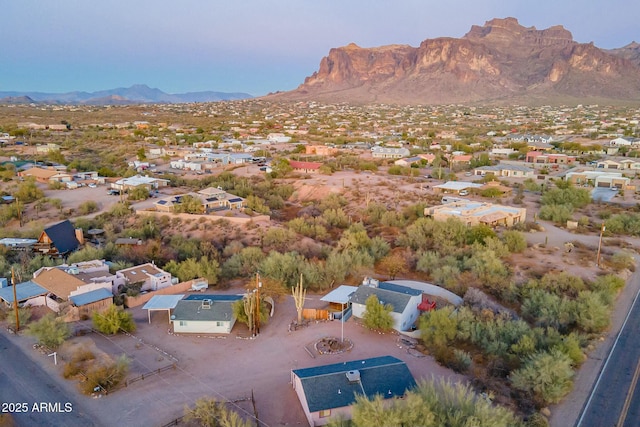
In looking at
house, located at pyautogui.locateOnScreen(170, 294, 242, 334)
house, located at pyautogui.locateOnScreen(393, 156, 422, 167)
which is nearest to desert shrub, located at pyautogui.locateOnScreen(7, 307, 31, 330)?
house, located at pyautogui.locateOnScreen(170, 294, 242, 334)

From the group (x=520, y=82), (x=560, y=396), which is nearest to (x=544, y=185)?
(x=560, y=396)

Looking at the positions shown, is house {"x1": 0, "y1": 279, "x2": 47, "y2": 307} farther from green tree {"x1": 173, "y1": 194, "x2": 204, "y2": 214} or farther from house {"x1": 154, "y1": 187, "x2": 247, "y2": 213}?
house {"x1": 154, "y1": 187, "x2": 247, "y2": 213}

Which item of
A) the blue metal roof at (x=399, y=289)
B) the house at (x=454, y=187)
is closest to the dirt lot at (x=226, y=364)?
the blue metal roof at (x=399, y=289)

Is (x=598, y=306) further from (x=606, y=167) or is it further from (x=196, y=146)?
(x=196, y=146)

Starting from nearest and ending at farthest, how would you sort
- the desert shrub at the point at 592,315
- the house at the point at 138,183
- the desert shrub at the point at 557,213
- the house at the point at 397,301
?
1. the desert shrub at the point at 592,315
2. the house at the point at 397,301
3. the desert shrub at the point at 557,213
4. the house at the point at 138,183

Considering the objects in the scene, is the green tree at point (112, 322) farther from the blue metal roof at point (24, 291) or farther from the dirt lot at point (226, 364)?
the blue metal roof at point (24, 291)

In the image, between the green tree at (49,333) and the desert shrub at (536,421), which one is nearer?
the desert shrub at (536,421)

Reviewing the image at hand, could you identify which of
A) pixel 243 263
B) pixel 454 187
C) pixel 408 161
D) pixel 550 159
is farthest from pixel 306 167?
pixel 243 263

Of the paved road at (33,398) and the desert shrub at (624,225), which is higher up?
the desert shrub at (624,225)
